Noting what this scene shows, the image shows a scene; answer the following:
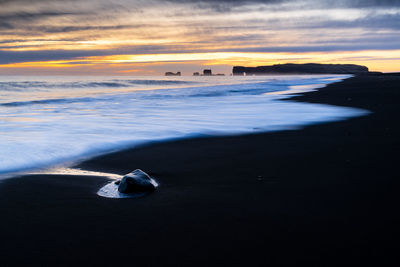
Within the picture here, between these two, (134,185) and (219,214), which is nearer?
(219,214)

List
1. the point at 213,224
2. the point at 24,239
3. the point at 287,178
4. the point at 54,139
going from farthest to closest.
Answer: the point at 54,139 < the point at 287,178 < the point at 213,224 < the point at 24,239

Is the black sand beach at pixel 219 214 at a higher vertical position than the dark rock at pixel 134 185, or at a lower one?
lower

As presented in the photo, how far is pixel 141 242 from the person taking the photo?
7.23 ft

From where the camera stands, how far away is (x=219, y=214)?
264 cm

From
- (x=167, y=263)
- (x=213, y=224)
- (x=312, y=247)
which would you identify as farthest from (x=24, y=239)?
(x=312, y=247)

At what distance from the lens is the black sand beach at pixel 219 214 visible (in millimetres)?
2043

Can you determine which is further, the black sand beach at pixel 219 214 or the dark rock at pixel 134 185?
the dark rock at pixel 134 185

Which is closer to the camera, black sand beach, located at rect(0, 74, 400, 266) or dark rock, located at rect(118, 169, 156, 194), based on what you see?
black sand beach, located at rect(0, 74, 400, 266)

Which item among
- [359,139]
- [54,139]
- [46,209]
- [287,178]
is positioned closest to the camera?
[46,209]

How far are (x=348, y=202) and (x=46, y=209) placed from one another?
2357 mm

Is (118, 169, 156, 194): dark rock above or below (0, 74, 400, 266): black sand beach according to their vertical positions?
above

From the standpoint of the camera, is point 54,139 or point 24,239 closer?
point 24,239

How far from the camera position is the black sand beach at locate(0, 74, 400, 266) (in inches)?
80.4

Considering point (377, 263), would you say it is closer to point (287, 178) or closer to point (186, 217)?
point (186, 217)
